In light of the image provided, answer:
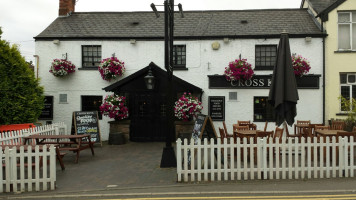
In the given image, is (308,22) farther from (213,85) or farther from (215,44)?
(213,85)

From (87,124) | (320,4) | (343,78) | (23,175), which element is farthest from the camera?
(320,4)

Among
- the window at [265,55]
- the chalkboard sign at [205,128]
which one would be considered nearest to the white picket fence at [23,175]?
the chalkboard sign at [205,128]

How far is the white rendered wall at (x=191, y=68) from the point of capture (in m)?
14.8

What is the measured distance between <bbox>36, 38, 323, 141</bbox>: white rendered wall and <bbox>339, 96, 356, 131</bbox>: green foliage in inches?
44.2

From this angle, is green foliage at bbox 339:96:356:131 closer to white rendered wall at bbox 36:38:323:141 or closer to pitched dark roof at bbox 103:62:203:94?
white rendered wall at bbox 36:38:323:141

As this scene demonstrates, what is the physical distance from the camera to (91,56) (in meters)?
15.8

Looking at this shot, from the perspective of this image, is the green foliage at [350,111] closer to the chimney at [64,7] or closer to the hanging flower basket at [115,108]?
the hanging flower basket at [115,108]

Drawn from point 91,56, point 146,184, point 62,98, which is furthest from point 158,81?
point 146,184

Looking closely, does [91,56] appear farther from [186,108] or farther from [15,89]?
[186,108]

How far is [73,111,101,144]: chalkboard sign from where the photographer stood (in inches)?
503

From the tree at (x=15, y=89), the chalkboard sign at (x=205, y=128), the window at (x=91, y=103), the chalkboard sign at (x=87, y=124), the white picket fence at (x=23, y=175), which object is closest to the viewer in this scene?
the white picket fence at (x=23, y=175)

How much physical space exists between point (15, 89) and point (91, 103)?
3.83 m

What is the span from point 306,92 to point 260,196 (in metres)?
10.2

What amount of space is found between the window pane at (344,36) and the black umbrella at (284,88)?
26.2 feet
